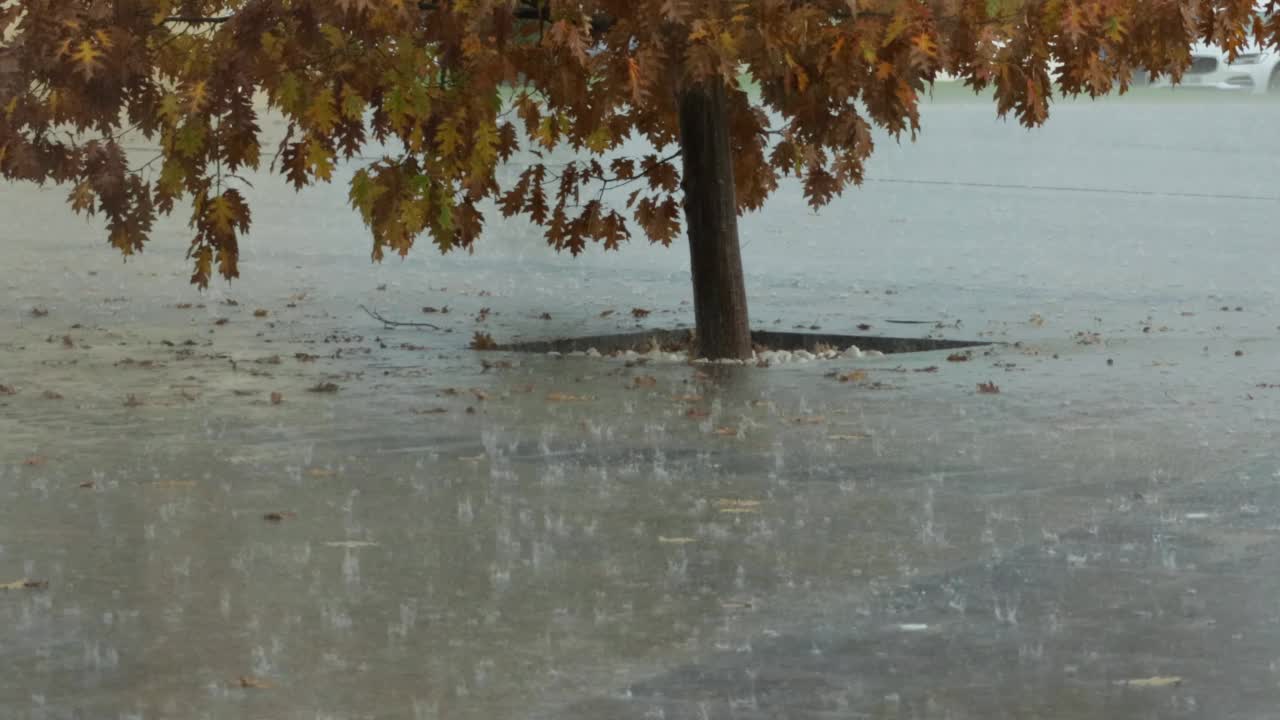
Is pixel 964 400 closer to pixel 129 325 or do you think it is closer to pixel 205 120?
pixel 205 120

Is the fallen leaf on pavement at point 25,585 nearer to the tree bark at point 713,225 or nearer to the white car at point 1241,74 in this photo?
the tree bark at point 713,225

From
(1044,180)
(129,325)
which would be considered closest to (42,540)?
(129,325)

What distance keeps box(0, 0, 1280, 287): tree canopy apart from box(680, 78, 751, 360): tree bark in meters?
1.00

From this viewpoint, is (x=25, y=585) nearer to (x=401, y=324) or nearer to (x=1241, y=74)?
(x=401, y=324)

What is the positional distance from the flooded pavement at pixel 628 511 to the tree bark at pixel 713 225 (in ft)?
2.41

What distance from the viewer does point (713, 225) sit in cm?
1160

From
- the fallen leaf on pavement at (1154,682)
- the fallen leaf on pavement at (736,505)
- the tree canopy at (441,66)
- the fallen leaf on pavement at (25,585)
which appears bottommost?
the fallen leaf on pavement at (1154,682)

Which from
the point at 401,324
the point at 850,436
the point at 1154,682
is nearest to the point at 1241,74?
the point at 401,324

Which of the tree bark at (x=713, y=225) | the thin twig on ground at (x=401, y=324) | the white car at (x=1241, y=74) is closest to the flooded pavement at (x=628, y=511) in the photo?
the thin twig on ground at (x=401, y=324)

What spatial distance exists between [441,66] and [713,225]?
2.12m

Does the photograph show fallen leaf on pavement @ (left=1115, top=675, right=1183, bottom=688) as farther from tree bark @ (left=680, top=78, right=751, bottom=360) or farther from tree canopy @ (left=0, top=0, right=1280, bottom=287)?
tree bark @ (left=680, top=78, right=751, bottom=360)

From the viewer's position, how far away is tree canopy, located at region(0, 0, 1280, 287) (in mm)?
8656

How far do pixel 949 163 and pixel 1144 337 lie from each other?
19457 mm

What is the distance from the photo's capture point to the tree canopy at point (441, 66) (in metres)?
8.66
